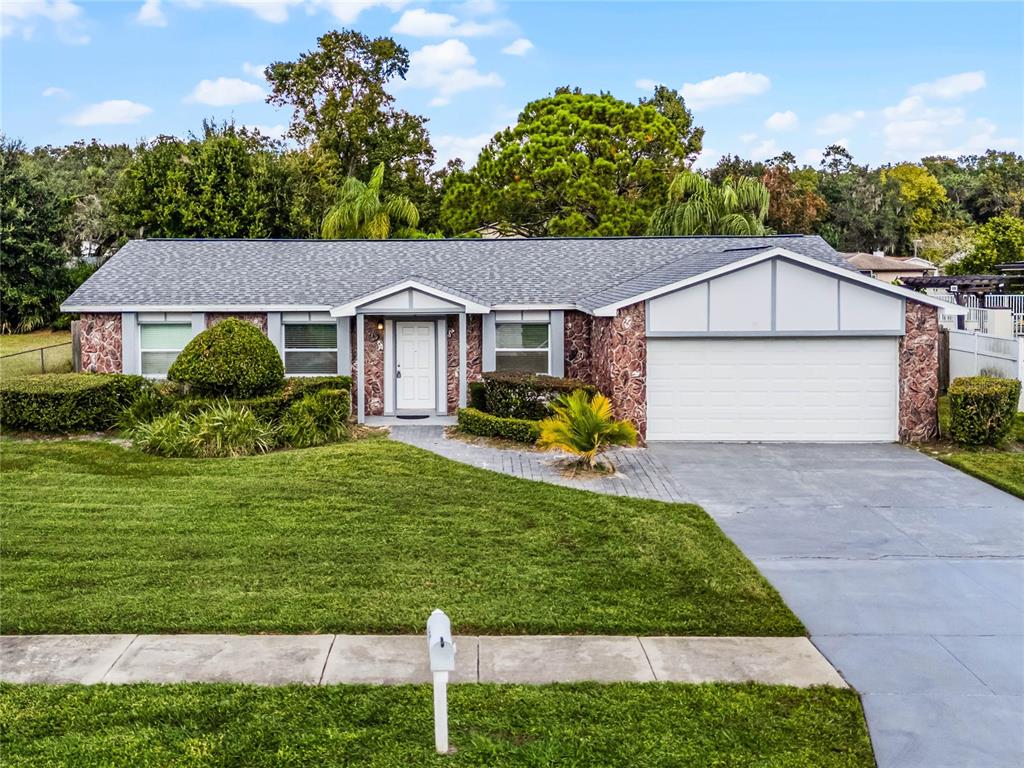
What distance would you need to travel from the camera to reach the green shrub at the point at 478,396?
1809 cm

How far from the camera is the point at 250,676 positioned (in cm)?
659

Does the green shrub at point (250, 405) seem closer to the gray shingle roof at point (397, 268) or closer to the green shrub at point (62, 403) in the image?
the green shrub at point (62, 403)

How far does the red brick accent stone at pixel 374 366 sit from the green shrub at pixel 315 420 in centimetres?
266

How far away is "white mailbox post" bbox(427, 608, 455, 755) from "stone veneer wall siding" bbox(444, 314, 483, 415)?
46.8 feet

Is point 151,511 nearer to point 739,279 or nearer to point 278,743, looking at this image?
point 278,743

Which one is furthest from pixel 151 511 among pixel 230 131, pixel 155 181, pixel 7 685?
pixel 230 131

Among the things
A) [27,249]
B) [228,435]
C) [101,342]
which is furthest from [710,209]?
[27,249]

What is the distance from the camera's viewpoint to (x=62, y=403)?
55.0ft

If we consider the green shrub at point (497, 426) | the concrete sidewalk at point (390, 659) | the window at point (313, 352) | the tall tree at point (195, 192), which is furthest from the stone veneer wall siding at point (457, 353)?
the tall tree at point (195, 192)

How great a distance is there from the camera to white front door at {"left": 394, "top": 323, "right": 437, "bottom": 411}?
19.8m

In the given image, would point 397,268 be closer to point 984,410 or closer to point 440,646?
point 984,410

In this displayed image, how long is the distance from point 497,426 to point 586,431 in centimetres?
308

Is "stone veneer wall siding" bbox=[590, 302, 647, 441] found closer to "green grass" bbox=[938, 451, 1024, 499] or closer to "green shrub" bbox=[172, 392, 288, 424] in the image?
"green grass" bbox=[938, 451, 1024, 499]

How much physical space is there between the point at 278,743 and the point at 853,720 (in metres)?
3.78
